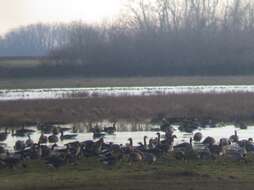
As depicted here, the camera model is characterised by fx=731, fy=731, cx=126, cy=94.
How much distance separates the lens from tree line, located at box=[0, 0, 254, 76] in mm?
78562

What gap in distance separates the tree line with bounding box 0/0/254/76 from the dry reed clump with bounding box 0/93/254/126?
108 feet

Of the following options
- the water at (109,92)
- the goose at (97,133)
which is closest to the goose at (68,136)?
the goose at (97,133)

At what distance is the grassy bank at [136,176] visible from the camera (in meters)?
17.7

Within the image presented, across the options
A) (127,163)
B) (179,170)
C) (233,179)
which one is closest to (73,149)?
(127,163)

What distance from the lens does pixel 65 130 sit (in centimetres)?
3161

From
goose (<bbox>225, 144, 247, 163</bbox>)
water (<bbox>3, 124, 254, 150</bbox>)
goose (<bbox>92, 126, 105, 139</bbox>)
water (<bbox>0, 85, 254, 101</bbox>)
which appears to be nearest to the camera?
A: goose (<bbox>225, 144, 247, 163</bbox>)

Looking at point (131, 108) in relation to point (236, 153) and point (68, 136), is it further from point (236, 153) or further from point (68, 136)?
point (236, 153)

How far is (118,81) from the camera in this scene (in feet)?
238

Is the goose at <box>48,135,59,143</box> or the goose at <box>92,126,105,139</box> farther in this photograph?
the goose at <box>92,126,105,139</box>

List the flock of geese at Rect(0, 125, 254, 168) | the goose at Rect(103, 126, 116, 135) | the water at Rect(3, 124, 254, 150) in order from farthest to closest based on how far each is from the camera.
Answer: the goose at Rect(103, 126, 116, 135)
the water at Rect(3, 124, 254, 150)
the flock of geese at Rect(0, 125, 254, 168)

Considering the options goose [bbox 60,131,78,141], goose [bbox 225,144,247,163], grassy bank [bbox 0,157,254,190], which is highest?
goose [bbox 225,144,247,163]

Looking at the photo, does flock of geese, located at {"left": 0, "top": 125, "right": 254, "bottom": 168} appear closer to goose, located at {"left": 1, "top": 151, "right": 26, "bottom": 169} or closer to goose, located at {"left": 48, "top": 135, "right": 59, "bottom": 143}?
goose, located at {"left": 1, "top": 151, "right": 26, "bottom": 169}

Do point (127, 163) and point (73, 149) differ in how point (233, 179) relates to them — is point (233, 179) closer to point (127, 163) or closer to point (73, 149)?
point (127, 163)

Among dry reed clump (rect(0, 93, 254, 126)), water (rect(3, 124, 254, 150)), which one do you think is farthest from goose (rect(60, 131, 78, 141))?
dry reed clump (rect(0, 93, 254, 126))
